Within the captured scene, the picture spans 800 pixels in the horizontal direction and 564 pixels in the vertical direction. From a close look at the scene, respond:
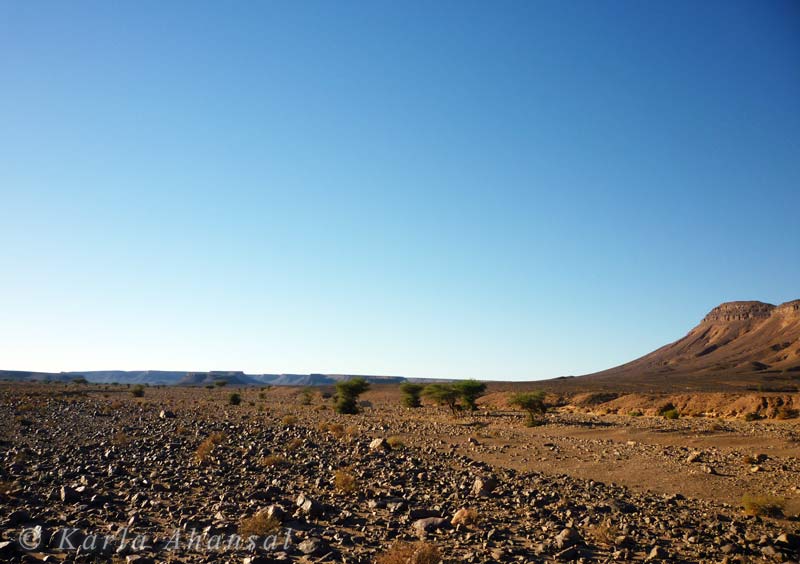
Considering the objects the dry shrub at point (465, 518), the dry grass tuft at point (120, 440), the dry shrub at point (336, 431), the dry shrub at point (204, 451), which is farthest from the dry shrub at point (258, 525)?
the dry shrub at point (336, 431)

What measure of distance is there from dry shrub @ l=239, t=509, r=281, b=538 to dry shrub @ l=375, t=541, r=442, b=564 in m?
2.16

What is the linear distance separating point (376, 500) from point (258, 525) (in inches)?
117

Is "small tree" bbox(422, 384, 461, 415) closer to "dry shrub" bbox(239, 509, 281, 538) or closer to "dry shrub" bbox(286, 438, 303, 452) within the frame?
"dry shrub" bbox(286, 438, 303, 452)

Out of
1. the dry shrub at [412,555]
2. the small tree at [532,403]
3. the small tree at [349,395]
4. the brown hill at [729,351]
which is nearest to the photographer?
the dry shrub at [412,555]

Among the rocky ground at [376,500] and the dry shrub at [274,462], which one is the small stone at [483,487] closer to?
the rocky ground at [376,500]

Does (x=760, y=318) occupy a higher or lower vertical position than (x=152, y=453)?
higher

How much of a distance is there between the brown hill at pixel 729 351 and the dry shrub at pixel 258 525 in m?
92.3

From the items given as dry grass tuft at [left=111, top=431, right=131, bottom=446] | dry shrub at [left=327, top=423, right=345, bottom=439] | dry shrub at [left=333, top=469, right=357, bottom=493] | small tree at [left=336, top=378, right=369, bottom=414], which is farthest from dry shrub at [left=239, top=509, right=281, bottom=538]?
small tree at [left=336, top=378, right=369, bottom=414]

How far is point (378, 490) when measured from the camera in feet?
39.9

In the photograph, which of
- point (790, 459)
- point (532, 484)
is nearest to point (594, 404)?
point (790, 459)

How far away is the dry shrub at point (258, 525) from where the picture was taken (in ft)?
28.3

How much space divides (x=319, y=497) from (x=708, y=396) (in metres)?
41.1

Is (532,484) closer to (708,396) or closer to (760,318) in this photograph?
(708,396)

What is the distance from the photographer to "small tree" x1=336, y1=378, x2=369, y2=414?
42875 mm
